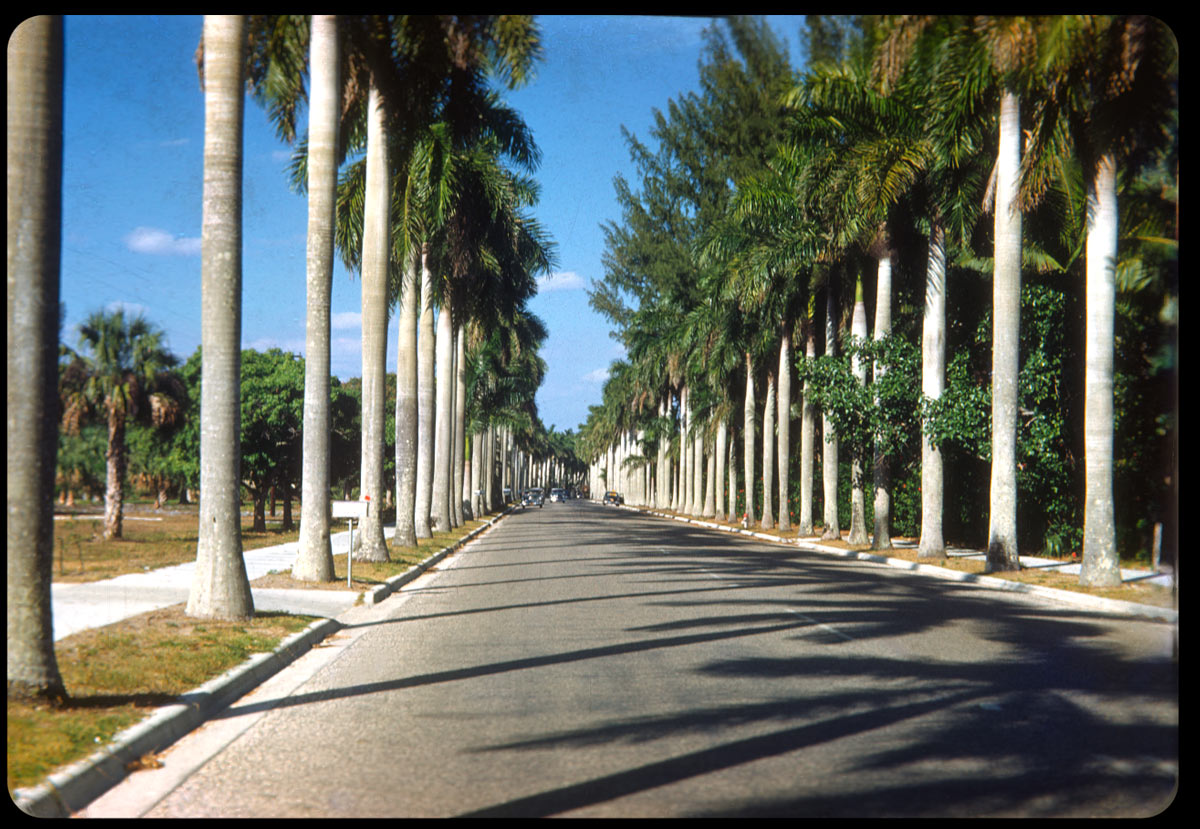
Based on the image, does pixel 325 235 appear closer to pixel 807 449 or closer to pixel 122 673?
pixel 122 673

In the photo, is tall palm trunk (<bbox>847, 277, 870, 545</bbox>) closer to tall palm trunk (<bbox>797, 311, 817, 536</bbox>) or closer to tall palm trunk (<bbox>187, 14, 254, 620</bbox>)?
tall palm trunk (<bbox>797, 311, 817, 536</bbox>)

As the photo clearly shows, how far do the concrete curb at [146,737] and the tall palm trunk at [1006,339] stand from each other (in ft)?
49.0

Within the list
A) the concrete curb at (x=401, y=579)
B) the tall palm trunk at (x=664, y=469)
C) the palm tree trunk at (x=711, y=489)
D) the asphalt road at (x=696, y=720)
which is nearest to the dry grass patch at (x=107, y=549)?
the asphalt road at (x=696, y=720)

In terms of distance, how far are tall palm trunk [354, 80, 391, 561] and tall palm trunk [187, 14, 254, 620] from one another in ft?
27.1

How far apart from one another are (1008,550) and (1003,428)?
2.40 meters

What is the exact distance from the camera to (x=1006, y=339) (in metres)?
21.9

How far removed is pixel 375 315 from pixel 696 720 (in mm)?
Result: 14664

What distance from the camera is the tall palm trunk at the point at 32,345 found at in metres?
7.37

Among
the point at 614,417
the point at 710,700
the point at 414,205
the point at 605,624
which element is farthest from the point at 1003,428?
the point at 614,417

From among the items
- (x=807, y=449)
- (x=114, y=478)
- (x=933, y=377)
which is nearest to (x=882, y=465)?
(x=933, y=377)

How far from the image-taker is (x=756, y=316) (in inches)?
1670

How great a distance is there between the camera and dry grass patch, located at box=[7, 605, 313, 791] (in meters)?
6.58

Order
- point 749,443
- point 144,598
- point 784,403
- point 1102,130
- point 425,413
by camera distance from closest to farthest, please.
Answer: point 144,598 → point 1102,130 → point 425,413 → point 784,403 → point 749,443

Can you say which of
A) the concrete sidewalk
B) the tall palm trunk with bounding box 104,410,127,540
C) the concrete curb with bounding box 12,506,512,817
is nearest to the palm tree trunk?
the concrete sidewalk
